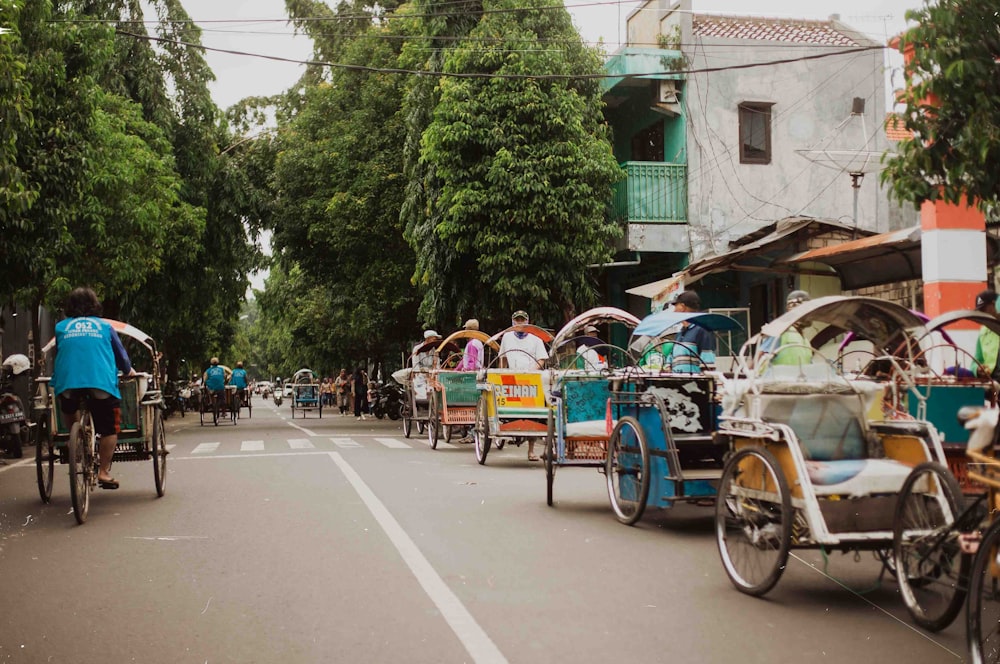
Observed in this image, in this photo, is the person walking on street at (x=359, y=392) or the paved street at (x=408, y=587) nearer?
the paved street at (x=408, y=587)

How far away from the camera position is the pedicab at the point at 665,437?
8969 mm

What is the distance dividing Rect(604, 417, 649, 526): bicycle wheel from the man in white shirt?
24.2 ft

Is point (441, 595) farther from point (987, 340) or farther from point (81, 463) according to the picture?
point (987, 340)

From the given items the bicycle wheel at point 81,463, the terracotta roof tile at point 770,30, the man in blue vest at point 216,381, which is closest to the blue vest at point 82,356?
the bicycle wheel at point 81,463

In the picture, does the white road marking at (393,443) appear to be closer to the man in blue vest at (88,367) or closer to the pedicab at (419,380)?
the pedicab at (419,380)

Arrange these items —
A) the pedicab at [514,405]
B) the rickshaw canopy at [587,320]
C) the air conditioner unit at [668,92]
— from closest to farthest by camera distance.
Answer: the rickshaw canopy at [587,320], the pedicab at [514,405], the air conditioner unit at [668,92]

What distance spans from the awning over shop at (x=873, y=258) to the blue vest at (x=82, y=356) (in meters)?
10.6

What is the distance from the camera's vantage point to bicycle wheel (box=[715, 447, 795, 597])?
6562mm

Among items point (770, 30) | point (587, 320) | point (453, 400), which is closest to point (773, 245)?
point (453, 400)

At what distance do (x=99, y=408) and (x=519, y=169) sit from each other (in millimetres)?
15327

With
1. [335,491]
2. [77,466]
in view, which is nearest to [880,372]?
[335,491]

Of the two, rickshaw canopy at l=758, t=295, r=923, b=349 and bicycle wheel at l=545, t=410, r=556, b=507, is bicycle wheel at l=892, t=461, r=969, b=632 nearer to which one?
rickshaw canopy at l=758, t=295, r=923, b=349

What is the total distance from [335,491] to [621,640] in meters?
6.87

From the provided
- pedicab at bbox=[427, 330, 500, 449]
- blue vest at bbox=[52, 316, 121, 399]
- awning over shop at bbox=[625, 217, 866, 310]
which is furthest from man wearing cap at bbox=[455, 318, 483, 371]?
blue vest at bbox=[52, 316, 121, 399]
